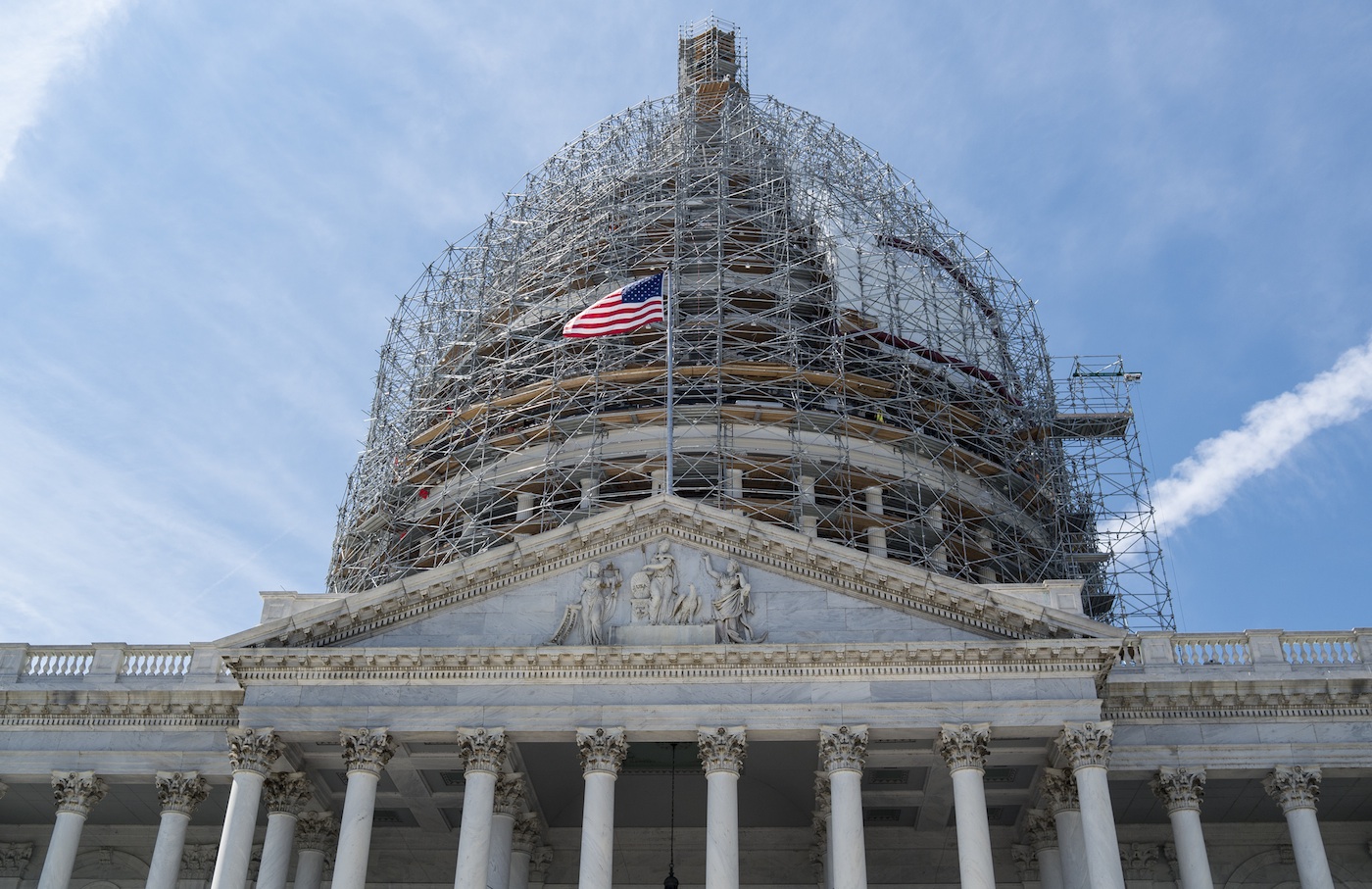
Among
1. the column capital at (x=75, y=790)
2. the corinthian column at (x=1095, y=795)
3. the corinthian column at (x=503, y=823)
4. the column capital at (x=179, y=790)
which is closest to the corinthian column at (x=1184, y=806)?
the corinthian column at (x=1095, y=795)

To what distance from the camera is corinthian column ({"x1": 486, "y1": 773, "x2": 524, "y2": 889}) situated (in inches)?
1353

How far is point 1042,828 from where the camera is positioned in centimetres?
3625

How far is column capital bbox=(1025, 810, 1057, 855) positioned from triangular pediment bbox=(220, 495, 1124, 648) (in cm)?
563

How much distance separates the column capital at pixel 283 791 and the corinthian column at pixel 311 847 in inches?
87.0

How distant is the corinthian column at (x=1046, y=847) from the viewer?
117 feet

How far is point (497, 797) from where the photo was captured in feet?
115

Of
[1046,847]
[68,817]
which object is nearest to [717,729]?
[1046,847]

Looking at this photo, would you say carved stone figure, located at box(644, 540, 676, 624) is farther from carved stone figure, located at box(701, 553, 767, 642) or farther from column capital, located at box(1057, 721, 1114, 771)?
column capital, located at box(1057, 721, 1114, 771)

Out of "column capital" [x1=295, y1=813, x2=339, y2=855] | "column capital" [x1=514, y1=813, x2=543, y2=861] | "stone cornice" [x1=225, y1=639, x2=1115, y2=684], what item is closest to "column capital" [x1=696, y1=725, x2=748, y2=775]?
"stone cornice" [x1=225, y1=639, x2=1115, y2=684]

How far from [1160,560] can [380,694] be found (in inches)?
1121

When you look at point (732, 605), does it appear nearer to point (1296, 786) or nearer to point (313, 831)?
point (313, 831)

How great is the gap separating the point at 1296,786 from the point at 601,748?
16.6 metres

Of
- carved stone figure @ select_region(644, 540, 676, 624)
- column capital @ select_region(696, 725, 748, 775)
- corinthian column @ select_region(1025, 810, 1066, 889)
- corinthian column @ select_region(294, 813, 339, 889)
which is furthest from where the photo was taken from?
corinthian column @ select_region(294, 813, 339, 889)

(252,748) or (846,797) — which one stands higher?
(252,748)
